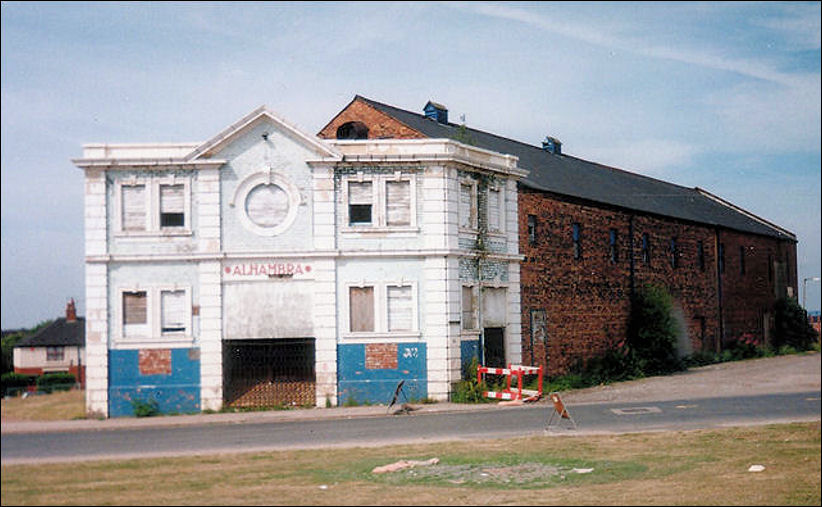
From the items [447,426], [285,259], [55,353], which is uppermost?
[285,259]

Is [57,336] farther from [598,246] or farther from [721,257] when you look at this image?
[721,257]

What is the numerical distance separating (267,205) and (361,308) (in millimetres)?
3999

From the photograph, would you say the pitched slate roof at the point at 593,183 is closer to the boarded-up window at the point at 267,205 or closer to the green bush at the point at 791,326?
the boarded-up window at the point at 267,205

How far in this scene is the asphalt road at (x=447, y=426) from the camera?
1184 cm

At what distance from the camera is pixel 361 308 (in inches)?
976

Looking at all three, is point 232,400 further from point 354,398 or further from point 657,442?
point 657,442

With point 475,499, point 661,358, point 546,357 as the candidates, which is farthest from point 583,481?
point 661,358

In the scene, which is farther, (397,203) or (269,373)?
(397,203)

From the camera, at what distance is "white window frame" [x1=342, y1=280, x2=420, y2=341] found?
24.5 m

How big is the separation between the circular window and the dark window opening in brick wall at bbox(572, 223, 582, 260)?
1158 cm

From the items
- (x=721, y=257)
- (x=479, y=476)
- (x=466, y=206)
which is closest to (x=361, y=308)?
(x=466, y=206)

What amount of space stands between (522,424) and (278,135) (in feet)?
36.6

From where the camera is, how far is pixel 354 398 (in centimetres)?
2430

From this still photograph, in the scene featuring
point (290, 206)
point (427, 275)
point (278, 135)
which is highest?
point (278, 135)
